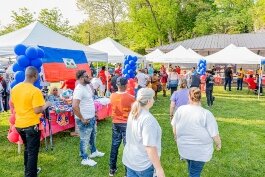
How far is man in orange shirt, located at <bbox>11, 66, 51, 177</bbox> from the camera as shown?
4402 millimetres

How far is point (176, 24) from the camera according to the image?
48406mm

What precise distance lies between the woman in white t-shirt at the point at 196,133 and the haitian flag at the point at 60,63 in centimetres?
457

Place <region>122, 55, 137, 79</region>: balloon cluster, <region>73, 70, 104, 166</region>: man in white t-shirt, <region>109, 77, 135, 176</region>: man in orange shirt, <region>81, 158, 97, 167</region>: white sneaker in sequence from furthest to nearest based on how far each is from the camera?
<region>122, 55, 137, 79</region>: balloon cluster
<region>81, 158, 97, 167</region>: white sneaker
<region>73, 70, 104, 166</region>: man in white t-shirt
<region>109, 77, 135, 176</region>: man in orange shirt

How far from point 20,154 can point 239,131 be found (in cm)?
612

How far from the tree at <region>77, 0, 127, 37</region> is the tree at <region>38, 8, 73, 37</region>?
5639 millimetres

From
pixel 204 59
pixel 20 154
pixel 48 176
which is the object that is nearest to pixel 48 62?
pixel 20 154

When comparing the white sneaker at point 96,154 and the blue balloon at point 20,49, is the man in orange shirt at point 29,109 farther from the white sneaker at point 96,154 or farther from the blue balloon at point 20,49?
the blue balloon at point 20,49

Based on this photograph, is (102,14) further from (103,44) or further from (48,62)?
(48,62)

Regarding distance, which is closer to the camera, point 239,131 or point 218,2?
point 239,131

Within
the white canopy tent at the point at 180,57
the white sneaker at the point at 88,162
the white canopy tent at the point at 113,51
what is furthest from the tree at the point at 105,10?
the white sneaker at the point at 88,162

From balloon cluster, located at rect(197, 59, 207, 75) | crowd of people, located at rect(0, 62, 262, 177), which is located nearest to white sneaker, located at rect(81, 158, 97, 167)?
crowd of people, located at rect(0, 62, 262, 177)

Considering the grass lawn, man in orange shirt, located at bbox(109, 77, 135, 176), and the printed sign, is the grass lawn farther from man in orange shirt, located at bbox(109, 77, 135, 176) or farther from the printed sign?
the printed sign

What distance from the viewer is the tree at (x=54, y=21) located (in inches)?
1697

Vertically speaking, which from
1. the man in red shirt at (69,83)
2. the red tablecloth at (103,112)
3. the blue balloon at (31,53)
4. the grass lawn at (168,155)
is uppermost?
the blue balloon at (31,53)
